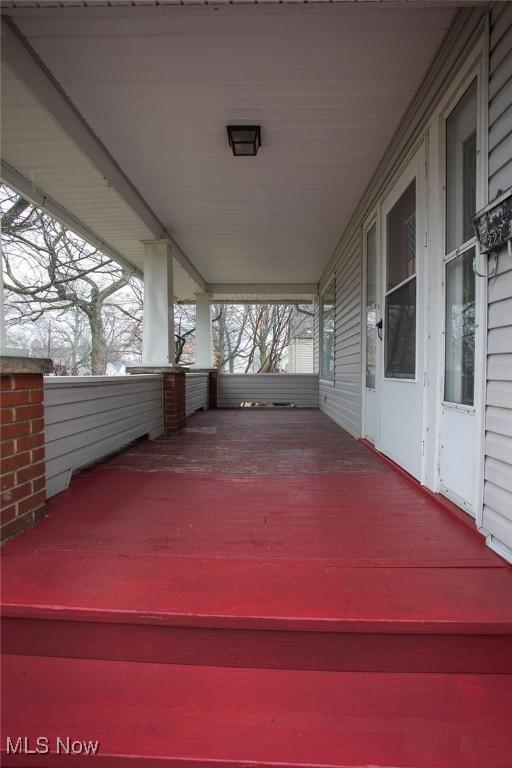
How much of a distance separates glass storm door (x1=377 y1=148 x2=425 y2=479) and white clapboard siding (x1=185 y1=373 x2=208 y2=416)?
343 centimetres

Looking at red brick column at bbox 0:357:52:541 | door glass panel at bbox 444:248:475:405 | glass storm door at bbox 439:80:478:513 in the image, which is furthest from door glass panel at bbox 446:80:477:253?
red brick column at bbox 0:357:52:541

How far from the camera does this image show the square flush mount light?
268 centimetres

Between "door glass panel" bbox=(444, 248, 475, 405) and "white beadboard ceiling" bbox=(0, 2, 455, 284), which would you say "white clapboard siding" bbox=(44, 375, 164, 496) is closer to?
"white beadboard ceiling" bbox=(0, 2, 455, 284)

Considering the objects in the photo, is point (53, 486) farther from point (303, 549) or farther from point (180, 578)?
point (303, 549)

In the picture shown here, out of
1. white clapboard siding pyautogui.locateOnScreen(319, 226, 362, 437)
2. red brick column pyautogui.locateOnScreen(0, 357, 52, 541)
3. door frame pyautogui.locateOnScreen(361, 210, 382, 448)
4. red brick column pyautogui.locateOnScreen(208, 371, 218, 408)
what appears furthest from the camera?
red brick column pyautogui.locateOnScreen(208, 371, 218, 408)

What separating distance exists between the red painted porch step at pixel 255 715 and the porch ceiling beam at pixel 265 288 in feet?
23.8

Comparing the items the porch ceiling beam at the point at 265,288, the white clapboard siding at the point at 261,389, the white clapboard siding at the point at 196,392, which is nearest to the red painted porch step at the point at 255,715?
the white clapboard siding at the point at 196,392

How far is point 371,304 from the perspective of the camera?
370 cm

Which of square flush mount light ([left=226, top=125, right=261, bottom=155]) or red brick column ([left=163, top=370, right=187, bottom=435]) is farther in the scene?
red brick column ([left=163, top=370, right=187, bottom=435])

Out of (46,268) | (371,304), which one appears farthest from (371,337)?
(46,268)

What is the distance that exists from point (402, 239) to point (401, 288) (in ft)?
1.30

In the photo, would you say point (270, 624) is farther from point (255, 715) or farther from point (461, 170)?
point (461, 170)

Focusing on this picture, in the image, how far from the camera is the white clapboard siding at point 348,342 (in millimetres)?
4215

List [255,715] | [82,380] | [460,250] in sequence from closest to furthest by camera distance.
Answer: [255,715]
[460,250]
[82,380]
